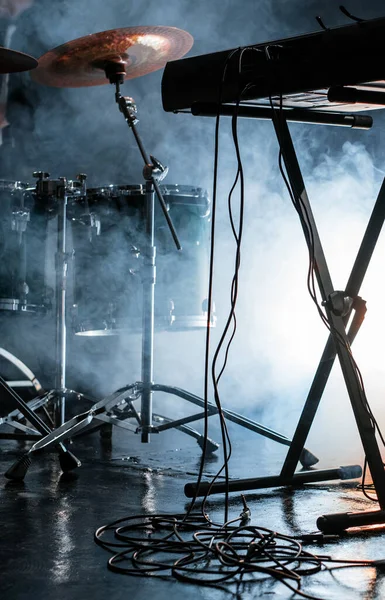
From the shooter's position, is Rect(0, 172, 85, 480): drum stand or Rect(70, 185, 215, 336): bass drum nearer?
Rect(70, 185, 215, 336): bass drum

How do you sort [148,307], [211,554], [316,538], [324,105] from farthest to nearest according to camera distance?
[148,307] < [324,105] < [316,538] < [211,554]

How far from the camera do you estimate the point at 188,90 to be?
1.89m

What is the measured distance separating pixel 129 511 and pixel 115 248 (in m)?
1.47

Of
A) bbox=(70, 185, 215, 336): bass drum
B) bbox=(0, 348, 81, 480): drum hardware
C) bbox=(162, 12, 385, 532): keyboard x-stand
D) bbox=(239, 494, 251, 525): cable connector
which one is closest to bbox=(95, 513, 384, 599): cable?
bbox=(239, 494, 251, 525): cable connector

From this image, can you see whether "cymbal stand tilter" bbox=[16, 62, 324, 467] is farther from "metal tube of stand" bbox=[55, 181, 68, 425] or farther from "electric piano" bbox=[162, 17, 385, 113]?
"electric piano" bbox=[162, 17, 385, 113]

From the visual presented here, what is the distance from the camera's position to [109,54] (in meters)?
2.88

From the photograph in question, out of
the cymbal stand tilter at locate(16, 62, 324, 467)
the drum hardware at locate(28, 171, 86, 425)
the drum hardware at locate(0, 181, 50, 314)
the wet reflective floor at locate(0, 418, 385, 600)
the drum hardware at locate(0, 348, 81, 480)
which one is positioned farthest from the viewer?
the drum hardware at locate(0, 181, 50, 314)

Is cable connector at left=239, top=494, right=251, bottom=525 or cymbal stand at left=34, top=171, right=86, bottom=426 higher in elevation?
cymbal stand at left=34, top=171, right=86, bottom=426

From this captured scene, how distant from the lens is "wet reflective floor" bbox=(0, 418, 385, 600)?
4.49 feet

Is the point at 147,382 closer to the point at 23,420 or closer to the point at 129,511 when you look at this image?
the point at 23,420

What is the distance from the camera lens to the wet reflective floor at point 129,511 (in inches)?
53.9

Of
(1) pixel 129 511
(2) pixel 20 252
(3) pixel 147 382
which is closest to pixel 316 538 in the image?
(1) pixel 129 511

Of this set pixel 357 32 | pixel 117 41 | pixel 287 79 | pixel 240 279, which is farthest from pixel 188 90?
pixel 240 279

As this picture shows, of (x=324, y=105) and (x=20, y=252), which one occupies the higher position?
(x=324, y=105)
